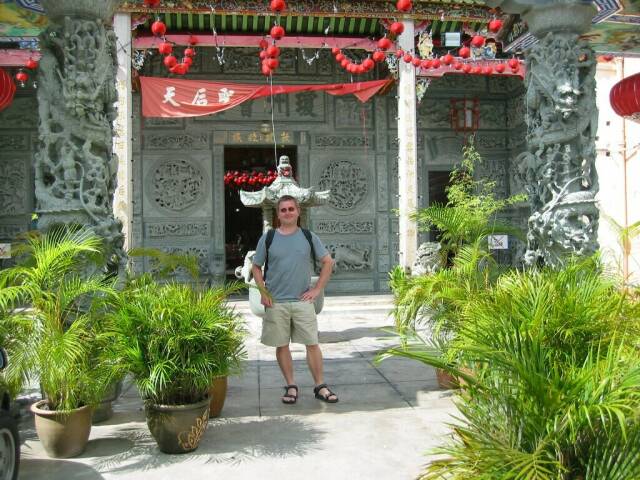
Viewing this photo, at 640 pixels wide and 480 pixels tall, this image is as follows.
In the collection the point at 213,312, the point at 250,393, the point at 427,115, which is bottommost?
the point at 250,393

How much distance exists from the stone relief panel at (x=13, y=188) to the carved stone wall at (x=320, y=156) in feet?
6.82

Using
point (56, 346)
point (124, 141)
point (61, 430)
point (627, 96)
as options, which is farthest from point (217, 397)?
point (124, 141)

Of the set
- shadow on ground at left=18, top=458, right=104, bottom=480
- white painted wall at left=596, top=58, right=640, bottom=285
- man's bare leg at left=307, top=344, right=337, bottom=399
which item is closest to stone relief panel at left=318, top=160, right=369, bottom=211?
white painted wall at left=596, top=58, right=640, bottom=285

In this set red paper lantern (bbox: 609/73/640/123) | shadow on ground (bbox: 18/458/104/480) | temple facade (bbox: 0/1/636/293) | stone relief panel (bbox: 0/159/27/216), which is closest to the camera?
shadow on ground (bbox: 18/458/104/480)

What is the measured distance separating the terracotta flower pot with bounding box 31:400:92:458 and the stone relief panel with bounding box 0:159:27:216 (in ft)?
29.5

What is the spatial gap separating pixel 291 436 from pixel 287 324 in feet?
3.00

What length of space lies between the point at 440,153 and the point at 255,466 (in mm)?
10222

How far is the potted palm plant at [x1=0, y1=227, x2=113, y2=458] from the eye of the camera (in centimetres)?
305

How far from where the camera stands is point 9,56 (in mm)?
9438

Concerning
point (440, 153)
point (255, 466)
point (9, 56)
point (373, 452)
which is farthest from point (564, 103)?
point (9, 56)

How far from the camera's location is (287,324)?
420 cm

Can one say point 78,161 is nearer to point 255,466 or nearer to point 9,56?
point 255,466

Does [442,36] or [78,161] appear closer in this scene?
[78,161]

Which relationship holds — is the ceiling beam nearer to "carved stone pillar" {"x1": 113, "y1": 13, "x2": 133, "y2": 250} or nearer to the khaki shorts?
"carved stone pillar" {"x1": 113, "y1": 13, "x2": 133, "y2": 250}
